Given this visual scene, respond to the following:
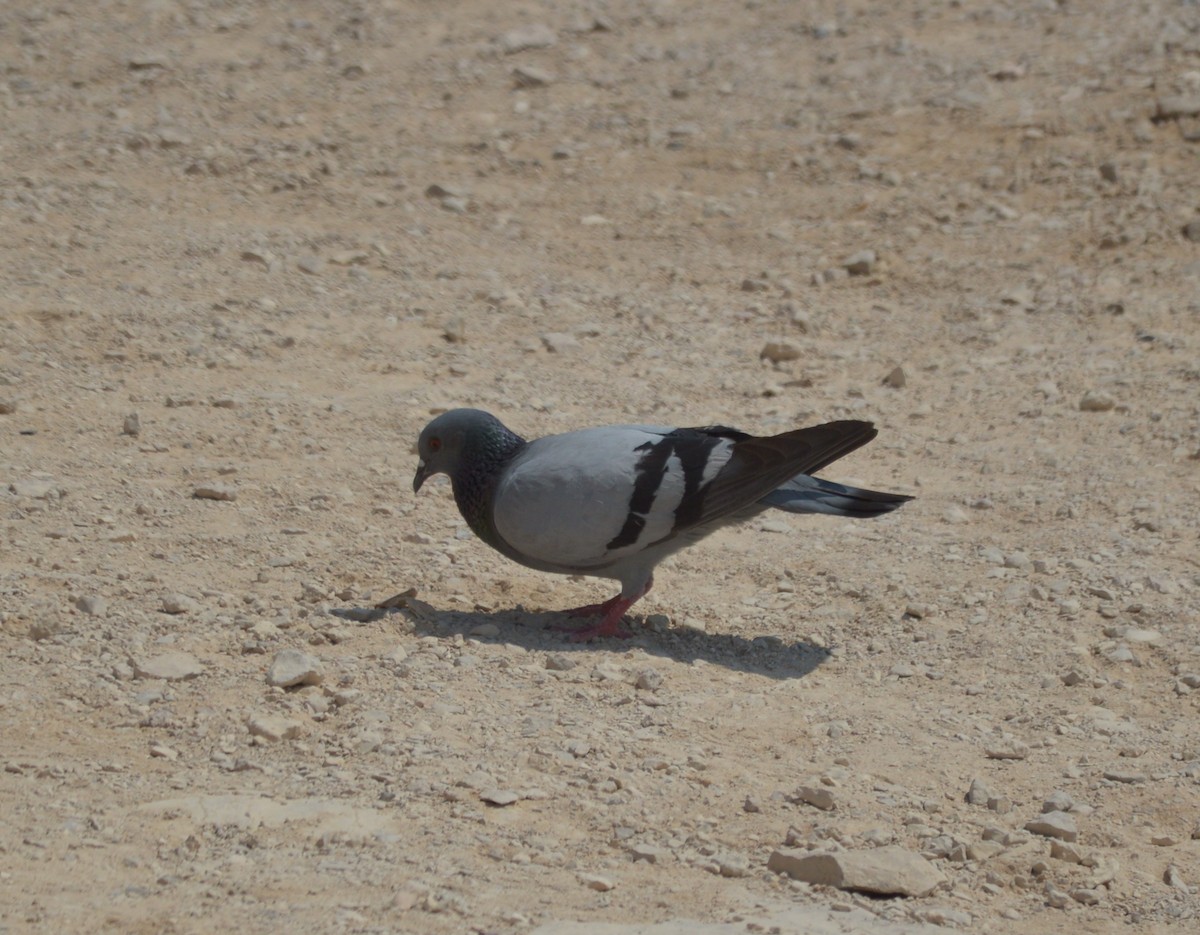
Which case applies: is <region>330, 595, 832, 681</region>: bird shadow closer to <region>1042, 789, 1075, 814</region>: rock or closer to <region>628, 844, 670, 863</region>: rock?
<region>1042, 789, 1075, 814</region>: rock

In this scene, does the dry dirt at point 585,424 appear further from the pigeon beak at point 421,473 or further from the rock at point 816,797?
the pigeon beak at point 421,473

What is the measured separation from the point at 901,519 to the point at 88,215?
5331 millimetres

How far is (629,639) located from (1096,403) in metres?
3.54

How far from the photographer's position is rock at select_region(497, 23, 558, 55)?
1234cm

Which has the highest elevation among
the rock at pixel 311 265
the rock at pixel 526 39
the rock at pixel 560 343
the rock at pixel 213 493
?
the rock at pixel 526 39

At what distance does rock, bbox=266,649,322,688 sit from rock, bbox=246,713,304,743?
0.76 feet

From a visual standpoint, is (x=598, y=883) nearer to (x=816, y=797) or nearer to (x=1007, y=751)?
(x=816, y=797)

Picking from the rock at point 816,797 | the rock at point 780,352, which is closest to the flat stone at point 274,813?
the rock at point 816,797

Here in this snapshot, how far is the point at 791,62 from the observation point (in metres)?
12.3

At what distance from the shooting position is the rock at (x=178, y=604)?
5.25m

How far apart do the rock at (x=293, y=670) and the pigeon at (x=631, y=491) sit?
37.7 inches

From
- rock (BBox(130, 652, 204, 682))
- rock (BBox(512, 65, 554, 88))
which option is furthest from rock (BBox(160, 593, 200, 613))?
rock (BBox(512, 65, 554, 88))

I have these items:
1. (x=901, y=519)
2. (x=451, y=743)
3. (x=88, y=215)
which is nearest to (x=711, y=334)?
(x=901, y=519)

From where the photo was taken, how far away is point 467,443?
580 centimetres
